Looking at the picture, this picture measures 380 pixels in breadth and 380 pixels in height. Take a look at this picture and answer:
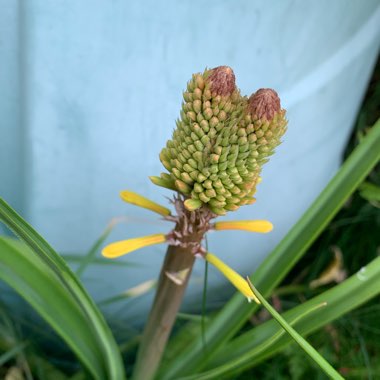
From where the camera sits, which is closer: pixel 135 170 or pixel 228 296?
pixel 135 170

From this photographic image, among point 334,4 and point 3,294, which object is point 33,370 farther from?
point 334,4

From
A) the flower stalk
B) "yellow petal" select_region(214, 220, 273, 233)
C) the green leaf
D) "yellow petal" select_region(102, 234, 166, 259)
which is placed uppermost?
the flower stalk

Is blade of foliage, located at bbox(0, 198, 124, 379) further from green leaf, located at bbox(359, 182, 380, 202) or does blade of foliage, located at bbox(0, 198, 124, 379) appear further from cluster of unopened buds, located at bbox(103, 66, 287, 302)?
green leaf, located at bbox(359, 182, 380, 202)

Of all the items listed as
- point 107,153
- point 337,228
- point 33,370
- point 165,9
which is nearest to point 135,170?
point 107,153

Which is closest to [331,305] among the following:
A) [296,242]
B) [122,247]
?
[296,242]

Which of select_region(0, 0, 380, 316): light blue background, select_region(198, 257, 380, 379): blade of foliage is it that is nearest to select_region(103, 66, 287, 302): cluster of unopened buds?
select_region(198, 257, 380, 379): blade of foliage

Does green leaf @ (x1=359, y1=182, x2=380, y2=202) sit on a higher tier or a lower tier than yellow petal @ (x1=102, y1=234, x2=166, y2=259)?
higher

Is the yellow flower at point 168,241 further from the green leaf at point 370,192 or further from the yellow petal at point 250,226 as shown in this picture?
the green leaf at point 370,192
